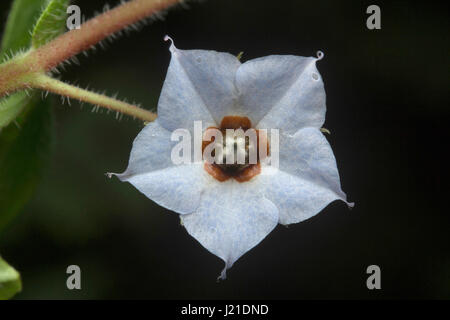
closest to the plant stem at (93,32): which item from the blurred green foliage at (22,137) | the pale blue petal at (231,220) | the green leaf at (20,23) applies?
the blurred green foliage at (22,137)

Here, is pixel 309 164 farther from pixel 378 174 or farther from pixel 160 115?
pixel 378 174

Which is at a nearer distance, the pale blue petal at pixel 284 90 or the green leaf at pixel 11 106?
the pale blue petal at pixel 284 90

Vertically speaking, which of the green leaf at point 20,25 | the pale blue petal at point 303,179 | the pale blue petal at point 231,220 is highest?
the green leaf at point 20,25

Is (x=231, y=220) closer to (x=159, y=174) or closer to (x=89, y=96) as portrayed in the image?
(x=159, y=174)

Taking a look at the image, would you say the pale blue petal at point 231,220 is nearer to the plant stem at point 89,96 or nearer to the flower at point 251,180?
the flower at point 251,180

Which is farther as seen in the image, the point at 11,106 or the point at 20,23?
the point at 20,23

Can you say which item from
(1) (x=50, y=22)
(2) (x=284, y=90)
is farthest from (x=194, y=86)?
(1) (x=50, y=22)

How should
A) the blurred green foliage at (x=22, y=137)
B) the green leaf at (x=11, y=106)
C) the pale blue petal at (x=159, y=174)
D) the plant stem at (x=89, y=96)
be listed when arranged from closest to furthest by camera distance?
the pale blue petal at (x=159, y=174)
the plant stem at (x=89, y=96)
the green leaf at (x=11, y=106)
the blurred green foliage at (x=22, y=137)

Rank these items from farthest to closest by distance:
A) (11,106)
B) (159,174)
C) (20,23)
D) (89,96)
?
(20,23) < (11,106) < (89,96) < (159,174)
